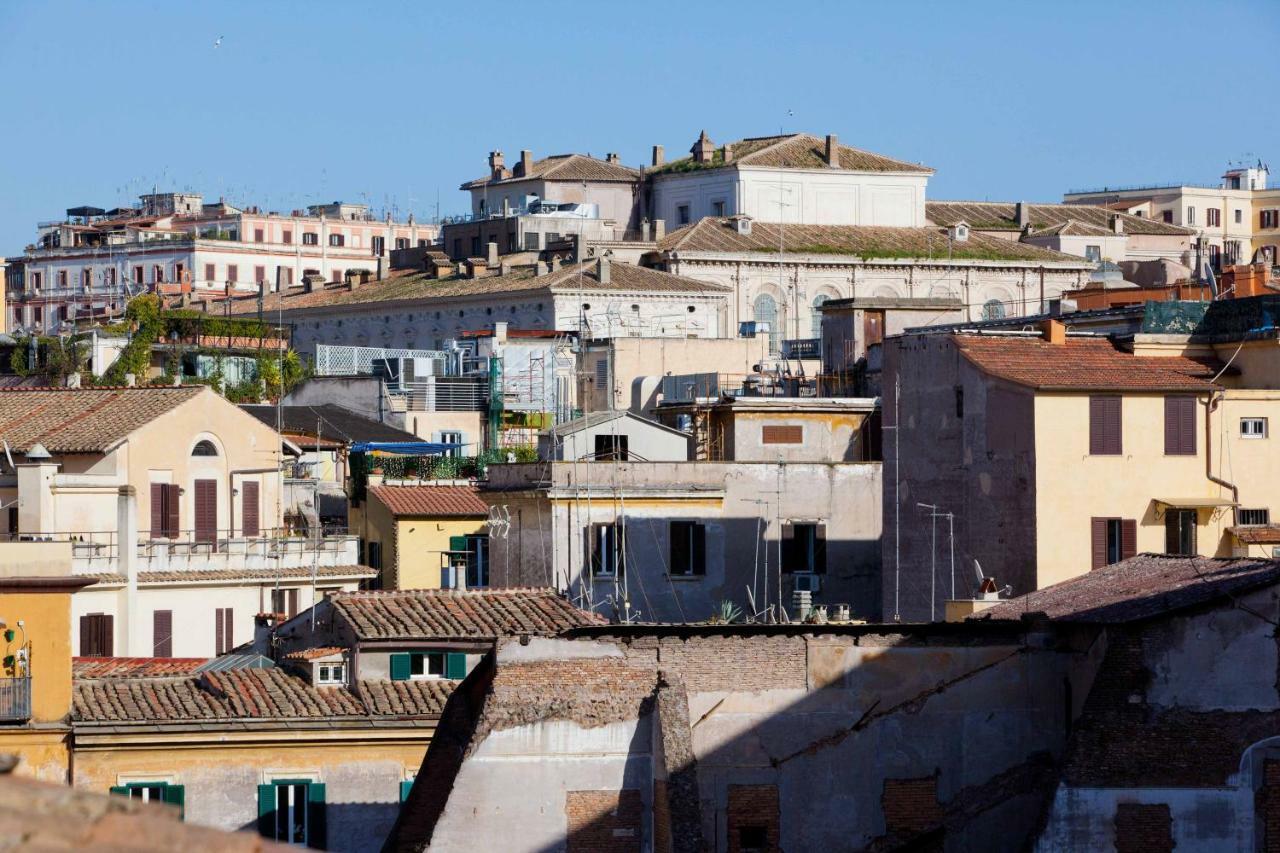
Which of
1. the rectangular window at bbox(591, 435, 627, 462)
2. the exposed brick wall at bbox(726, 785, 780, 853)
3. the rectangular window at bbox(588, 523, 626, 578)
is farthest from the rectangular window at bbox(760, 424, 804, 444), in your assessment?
the exposed brick wall at bbox(726, 785, 780, 853)

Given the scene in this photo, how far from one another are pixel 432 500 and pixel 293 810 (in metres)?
18.6

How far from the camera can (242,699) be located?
78.8 ft

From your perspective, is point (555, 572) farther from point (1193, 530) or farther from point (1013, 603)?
point (1013, 603)

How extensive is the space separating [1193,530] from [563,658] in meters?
12.3

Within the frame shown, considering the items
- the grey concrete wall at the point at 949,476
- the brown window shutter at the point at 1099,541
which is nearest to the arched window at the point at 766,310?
the grey concrete wall at the point at 949,476

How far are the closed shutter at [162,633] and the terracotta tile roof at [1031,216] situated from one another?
53.3 metres

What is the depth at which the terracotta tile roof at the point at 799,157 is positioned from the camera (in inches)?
3310

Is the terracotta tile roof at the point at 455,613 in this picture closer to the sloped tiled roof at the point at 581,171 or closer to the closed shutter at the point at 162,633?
the closed shutter at the point at 162,633

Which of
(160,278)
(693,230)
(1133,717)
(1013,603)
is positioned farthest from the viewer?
(160,278)

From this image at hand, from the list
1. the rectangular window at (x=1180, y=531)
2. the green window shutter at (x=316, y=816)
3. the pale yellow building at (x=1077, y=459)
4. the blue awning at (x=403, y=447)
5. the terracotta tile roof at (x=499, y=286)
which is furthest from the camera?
the terracotta tile roof at (x=499, y=286)

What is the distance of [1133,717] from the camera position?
19422 millimetres

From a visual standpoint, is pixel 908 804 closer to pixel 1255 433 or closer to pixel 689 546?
pixel 1255 433

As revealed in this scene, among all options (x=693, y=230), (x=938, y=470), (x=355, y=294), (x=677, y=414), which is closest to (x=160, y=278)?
(x=355, y=294)

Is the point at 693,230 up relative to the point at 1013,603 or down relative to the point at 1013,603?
up
